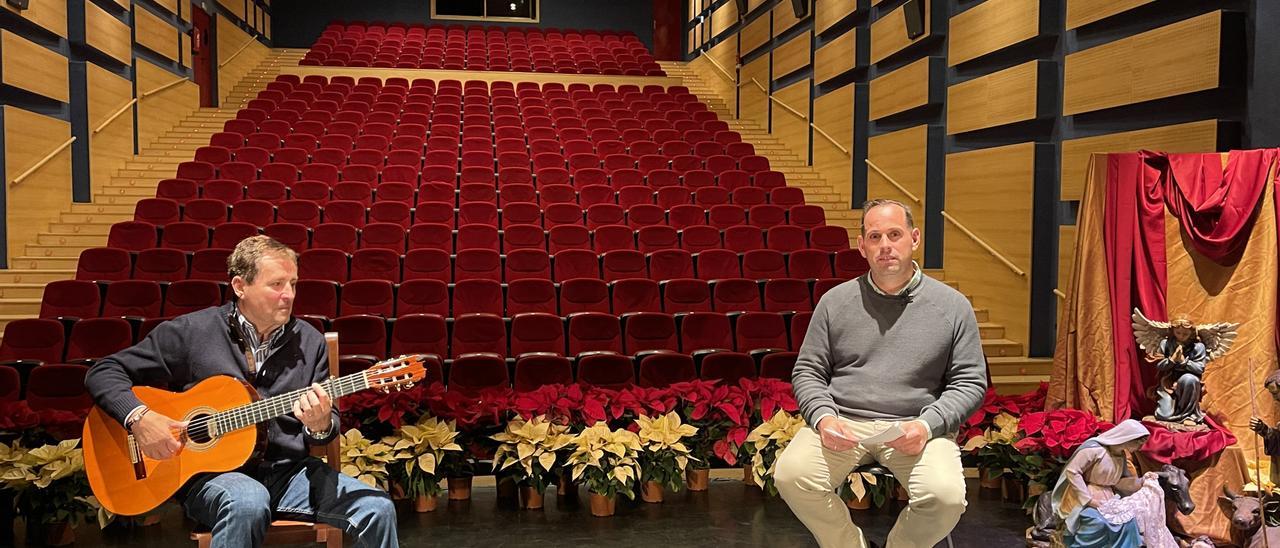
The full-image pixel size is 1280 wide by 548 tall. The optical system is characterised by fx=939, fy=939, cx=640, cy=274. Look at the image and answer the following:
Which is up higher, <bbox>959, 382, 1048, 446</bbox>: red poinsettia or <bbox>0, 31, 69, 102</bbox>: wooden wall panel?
<bbox>0, 31, 69, 102</bbox>: wooden wall panel

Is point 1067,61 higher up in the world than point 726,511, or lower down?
higher up

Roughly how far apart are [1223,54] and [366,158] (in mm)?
3723

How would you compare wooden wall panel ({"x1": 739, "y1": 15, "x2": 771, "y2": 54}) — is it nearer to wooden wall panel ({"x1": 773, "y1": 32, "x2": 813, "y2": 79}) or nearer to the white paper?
wooden wall panel ({"x1": 773, "y1": 32, "x2": 813, "y2": 79})

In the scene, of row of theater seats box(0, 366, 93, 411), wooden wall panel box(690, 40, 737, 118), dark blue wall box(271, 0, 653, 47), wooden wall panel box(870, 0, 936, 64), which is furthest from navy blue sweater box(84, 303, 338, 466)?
dark blue wall box(271, 0, 653, 47)

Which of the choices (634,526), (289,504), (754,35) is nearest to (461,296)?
(634,526)

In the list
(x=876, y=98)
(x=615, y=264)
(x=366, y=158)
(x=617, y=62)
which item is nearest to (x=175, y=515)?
(x=615, y=264)

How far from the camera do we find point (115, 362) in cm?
141

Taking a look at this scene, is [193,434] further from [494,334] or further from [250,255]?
[494,334]

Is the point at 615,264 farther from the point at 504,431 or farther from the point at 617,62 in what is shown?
the point at 617,62

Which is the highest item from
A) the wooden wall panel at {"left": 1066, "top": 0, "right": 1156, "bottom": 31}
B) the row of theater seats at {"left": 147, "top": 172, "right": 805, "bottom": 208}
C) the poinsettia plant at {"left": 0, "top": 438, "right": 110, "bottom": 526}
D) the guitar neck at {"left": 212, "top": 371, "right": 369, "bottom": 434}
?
the wooden wall panel at {"left": 1066, "top": 0, "right": 1156, "bottom": 31}

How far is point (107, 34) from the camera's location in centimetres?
485

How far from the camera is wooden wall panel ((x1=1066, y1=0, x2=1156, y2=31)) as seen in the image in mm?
3051

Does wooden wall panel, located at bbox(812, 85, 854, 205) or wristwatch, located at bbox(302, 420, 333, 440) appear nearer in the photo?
wristwatch, located at bbox(302, 420, 333, 440)

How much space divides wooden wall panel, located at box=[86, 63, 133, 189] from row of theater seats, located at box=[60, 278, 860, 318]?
1.71 m
